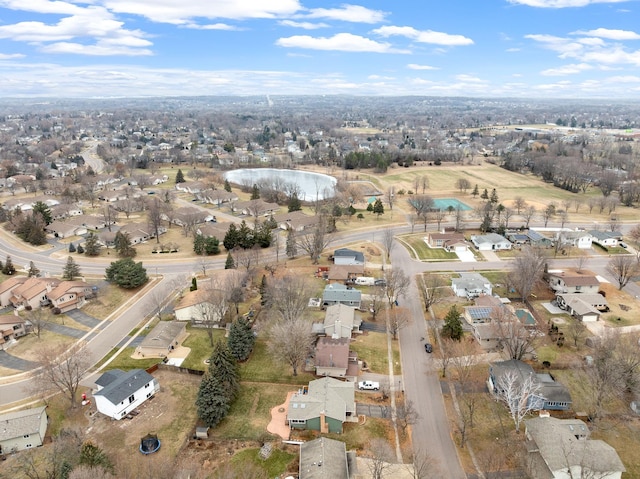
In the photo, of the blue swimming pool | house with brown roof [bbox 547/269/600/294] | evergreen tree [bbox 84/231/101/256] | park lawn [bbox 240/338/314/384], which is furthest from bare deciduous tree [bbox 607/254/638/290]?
evergreen tree [bbox 84/231/101/256]

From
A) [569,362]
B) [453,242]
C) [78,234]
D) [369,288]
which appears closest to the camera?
[569,362]

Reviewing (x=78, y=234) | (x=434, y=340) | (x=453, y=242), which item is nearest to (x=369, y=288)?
(x=434, y=340)

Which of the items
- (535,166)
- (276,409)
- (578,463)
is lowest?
(276,409)

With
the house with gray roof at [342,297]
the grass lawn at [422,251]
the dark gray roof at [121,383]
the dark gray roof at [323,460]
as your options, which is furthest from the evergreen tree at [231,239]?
the dark gray roof at [323,460]

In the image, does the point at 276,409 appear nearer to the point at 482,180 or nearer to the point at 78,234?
the point at 78,234

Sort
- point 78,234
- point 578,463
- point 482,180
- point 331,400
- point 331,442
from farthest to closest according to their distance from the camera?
point 482,180 < point 78,234 < point 331,400 < point 331,442 < point 578,463

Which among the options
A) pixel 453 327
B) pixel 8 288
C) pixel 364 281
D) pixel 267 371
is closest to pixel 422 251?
pixel 364 281

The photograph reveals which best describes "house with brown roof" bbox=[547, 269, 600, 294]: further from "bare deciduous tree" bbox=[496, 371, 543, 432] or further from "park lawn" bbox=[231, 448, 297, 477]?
"park lawn" bbox=[231, 448, 297, 477]
